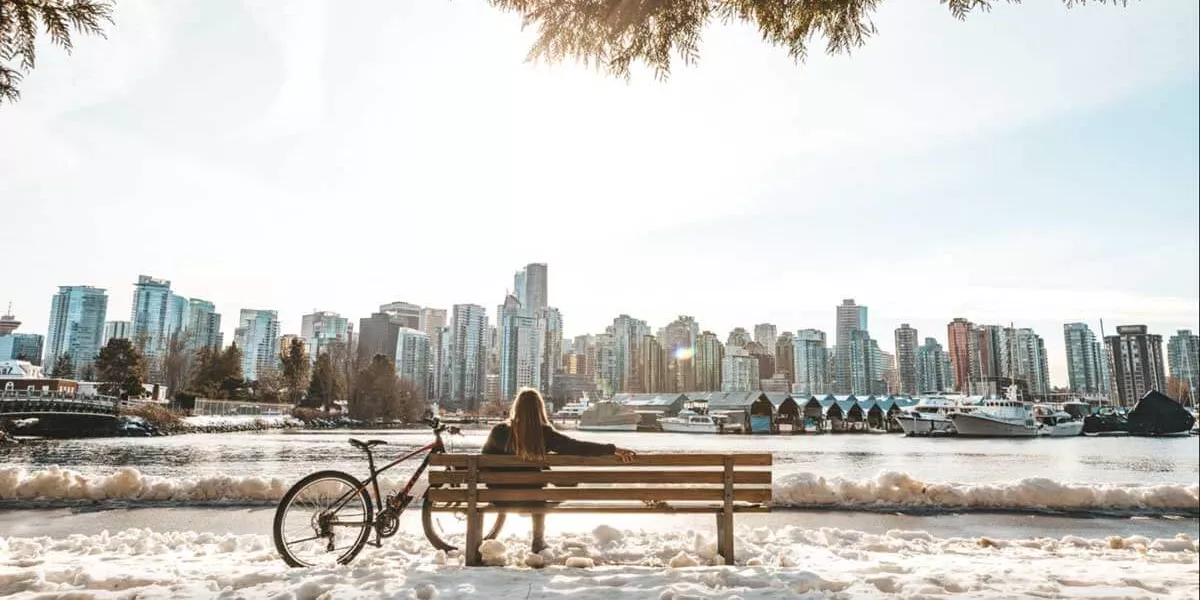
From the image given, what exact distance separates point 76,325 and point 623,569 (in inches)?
203

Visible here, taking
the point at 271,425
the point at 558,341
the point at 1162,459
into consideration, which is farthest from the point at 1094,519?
the point at 1162,459

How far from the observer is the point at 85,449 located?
602 cm

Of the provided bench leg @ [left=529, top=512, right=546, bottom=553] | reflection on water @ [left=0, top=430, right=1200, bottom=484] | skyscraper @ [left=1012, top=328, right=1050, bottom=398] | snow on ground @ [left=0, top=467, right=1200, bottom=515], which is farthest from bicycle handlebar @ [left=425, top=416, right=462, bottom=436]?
skyscraper @ [left=1012, top=328, right=1050, bottom=398]

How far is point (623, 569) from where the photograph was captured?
9.19ft

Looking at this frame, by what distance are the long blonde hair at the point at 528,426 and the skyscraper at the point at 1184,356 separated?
9002mm

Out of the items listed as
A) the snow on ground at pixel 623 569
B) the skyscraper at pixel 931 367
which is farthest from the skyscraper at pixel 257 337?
the skyscraper at pixel 931 367

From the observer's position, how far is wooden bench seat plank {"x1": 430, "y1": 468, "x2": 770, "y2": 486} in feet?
10.1

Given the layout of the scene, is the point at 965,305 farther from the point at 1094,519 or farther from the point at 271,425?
A: the point at 271,425

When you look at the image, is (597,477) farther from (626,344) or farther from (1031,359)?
(1031,359)

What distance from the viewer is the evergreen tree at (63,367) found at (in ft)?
17.0

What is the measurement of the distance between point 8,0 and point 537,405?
124 inches

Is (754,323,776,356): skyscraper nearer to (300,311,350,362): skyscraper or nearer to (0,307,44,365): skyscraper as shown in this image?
(300,311,350,362): skyscraper

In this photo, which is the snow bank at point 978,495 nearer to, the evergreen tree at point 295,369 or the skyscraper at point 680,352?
the skyscraper at point 680,352

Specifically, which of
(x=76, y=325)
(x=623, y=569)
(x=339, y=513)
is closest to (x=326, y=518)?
(x=339, y=513)
